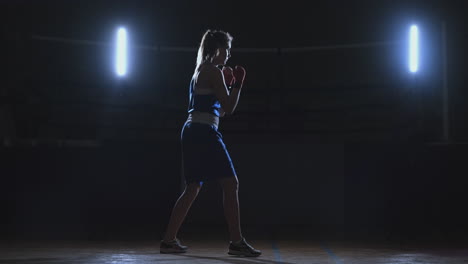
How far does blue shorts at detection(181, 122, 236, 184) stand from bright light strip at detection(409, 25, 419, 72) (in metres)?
4.20

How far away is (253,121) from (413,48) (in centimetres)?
214

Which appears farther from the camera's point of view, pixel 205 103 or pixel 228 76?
pixel 228 76

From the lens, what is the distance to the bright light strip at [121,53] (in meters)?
8.42

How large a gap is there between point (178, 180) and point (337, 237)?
2.40m

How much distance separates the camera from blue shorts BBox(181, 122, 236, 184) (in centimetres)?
412

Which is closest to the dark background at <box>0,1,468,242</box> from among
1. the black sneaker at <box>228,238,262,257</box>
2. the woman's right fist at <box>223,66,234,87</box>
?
the black sneaker at <box>228,238,262,257</box>

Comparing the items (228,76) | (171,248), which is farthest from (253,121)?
(171,248)

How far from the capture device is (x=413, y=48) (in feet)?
25.6

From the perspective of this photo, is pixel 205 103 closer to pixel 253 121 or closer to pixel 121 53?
pixel 253 121

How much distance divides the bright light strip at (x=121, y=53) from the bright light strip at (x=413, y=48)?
358 centimetres

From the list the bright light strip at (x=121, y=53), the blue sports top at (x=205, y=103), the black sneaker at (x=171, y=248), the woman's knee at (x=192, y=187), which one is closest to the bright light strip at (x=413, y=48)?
the bright light strip at (x=121, y=53)

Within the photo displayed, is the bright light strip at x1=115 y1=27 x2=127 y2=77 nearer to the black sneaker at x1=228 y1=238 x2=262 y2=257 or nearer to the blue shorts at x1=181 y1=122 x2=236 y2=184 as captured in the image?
the blue shorts at x1=181 y1=122 x2=236 y2=184

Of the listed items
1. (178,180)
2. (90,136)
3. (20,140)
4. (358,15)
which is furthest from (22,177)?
(358,15)

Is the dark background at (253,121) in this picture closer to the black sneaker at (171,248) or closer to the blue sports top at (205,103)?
the black sneaker at (171,248)
